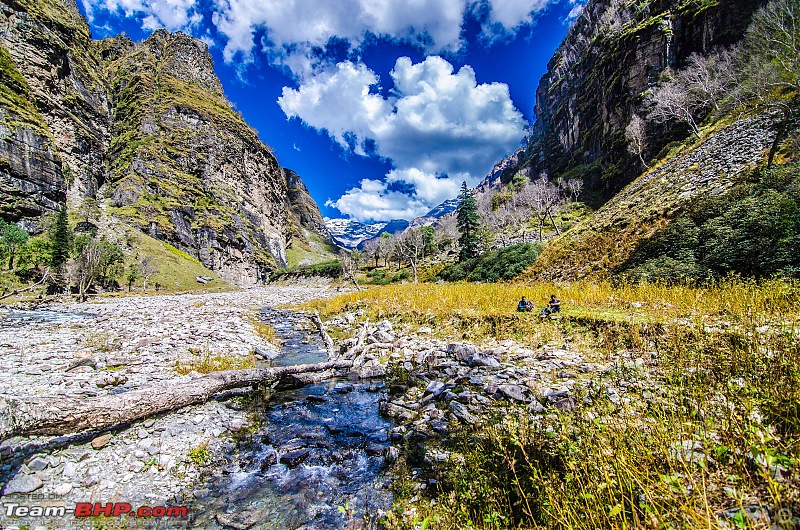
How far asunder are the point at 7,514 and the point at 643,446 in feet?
25.9

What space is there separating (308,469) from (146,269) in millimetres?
83467

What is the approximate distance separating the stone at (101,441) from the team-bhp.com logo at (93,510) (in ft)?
4.33

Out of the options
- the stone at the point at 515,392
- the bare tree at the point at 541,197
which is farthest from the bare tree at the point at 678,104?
the stone at the point at 515,392

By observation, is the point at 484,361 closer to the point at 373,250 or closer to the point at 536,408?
the point at 536,408

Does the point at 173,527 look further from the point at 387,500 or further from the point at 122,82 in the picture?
the point at 122,82

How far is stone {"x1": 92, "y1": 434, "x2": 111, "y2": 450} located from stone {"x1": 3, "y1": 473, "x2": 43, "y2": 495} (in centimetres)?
86

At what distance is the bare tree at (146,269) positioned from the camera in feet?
223

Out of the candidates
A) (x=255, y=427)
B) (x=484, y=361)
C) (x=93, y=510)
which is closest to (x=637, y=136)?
(x=484, y=361)

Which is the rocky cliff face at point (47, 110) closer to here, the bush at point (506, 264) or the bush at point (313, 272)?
the bush at point (313, 272)

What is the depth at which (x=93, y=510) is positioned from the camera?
4.54 metres

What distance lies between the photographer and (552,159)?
14188cm

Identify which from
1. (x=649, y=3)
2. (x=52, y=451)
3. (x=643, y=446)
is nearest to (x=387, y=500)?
(x=643, y=446)

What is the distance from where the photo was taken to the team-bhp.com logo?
4329 millimetres

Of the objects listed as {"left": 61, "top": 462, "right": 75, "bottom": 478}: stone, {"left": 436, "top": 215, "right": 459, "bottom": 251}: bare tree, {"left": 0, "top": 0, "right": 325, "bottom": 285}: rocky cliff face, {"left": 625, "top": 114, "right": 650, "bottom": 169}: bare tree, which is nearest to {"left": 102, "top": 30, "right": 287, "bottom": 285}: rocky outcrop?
{"left": 0, "top": 0, "right": 325, "bottom": 285}: rocky cliff face
